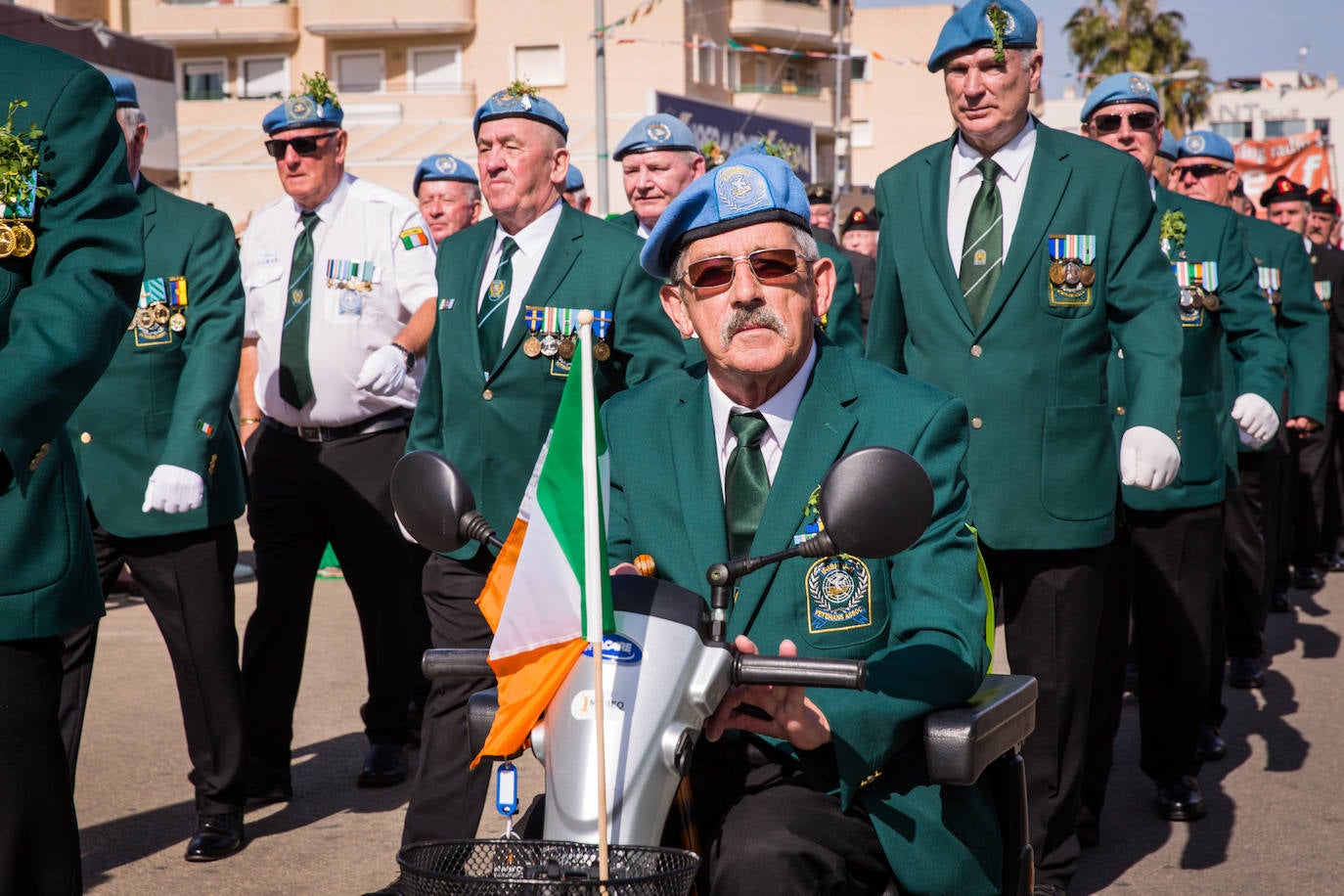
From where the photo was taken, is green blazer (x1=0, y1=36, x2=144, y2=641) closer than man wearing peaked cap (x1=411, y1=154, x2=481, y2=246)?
Yes

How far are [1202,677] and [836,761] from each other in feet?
11.5

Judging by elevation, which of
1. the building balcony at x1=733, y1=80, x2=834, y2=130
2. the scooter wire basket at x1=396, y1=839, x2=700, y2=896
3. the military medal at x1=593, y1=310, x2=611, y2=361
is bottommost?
the scooter wire basket at x1=396, y1=839, x2=700, y2=896

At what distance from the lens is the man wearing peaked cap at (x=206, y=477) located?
534 cm

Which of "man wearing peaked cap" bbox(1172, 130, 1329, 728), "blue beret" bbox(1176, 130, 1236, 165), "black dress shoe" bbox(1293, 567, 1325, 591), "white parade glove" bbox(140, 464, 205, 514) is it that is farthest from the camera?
"black dress shoe" bbox(1293, 567, 1325, 591)

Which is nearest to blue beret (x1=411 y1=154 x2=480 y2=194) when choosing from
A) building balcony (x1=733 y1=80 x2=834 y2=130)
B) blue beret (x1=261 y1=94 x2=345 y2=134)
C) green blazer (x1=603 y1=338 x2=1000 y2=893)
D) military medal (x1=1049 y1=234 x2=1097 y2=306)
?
blue beret (x1=261 y1=94 x2=345 y2=134)

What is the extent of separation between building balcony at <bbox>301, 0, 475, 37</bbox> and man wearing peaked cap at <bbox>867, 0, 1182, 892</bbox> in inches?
1811

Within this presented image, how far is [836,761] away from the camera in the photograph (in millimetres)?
2660

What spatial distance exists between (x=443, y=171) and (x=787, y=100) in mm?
43906

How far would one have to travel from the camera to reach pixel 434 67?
50031 millimetres

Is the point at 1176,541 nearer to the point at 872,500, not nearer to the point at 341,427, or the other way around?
the point at 341,427

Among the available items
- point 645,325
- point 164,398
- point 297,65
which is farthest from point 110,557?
point 297,65

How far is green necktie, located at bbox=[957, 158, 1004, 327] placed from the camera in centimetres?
465

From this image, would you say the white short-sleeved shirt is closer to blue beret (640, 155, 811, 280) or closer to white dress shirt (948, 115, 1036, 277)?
white dress shirt (948, 115, 1036, 277)

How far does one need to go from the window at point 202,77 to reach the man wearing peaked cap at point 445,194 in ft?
148
